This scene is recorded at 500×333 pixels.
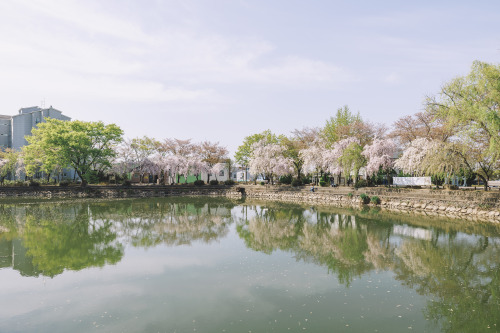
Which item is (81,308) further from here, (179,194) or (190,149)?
(190,149)

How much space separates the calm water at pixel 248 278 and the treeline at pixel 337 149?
7996 mm

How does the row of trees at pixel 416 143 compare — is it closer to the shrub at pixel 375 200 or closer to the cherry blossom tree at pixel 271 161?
the cherry blossom tree at pixel 271 161

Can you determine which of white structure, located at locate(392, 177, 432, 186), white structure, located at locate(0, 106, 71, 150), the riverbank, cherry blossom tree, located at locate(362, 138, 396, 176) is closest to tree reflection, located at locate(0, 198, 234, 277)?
the riverbank

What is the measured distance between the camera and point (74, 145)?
3722 cm

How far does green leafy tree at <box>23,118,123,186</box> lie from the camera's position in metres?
37.3

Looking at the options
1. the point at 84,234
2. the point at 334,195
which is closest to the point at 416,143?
the point at 334,195

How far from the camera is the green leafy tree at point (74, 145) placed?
37.3 meters

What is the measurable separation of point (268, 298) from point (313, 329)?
1845 mm

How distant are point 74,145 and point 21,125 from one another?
2069 cm

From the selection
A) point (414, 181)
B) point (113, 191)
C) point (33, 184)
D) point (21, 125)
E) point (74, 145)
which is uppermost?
point (21, 125)

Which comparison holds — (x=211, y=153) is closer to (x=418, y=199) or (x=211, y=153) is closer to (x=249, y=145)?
(x=249, y=145)

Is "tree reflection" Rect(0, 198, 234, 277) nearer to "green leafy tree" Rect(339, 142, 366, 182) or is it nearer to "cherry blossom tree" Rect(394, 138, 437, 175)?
"green leafy tree" Rect(339, 142, 366, 182)

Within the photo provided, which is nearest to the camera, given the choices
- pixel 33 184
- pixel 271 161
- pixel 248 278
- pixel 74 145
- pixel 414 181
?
pixel 248 278

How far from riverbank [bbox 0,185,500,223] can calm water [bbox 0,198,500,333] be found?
5.64 meters
